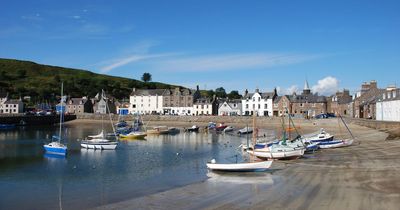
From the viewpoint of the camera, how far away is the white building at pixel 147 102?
423 ft

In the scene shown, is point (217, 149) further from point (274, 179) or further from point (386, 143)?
point (274, 179)

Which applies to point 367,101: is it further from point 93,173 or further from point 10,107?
point 10,107

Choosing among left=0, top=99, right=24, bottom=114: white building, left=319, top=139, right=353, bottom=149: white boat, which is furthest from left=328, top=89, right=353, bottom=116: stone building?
left=0, top=99, right=24, bottom=114: white building

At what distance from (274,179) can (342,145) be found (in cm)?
2010

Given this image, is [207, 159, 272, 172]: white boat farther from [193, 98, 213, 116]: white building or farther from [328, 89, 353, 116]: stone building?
[193, 98, 213, 116]: white building

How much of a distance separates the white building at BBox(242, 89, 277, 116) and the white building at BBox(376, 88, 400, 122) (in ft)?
120

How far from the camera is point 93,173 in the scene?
103ft

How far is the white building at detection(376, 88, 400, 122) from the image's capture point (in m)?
63.5

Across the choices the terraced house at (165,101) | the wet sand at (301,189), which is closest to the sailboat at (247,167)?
the wet sand at (301,189)

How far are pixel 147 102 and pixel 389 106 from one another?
79.9m

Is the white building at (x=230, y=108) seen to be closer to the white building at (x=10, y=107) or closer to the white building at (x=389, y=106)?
the white building at (x=389, y=106)

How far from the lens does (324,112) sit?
4139 inches

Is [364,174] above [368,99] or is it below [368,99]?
below

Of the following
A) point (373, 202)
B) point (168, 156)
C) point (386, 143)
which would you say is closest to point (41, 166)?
point (168, 156)
